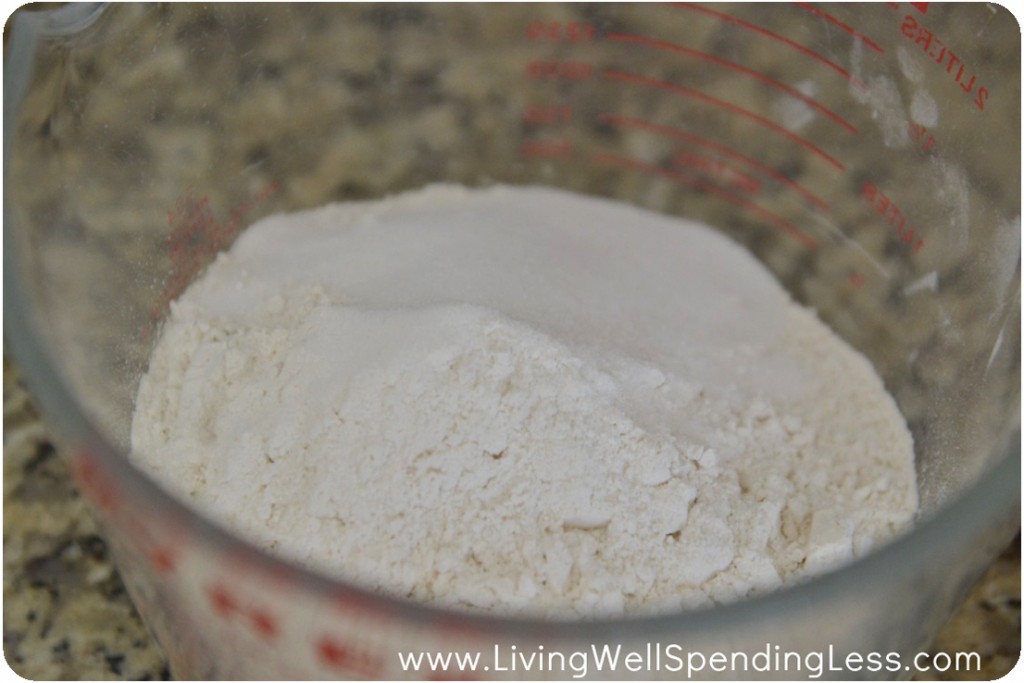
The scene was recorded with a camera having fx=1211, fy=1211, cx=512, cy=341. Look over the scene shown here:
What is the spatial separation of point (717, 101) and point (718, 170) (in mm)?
51

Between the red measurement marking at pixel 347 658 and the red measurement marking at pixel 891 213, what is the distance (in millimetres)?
489

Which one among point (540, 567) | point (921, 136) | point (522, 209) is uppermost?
point (921, 136)

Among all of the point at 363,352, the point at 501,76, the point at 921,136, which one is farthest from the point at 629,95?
the point at 363,352

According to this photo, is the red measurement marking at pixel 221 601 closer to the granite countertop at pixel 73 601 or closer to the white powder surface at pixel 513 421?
the white powder surface at pixel 513 421

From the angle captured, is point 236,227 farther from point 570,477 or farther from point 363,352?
point 570,477

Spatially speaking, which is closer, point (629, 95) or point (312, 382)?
point (312, 382)

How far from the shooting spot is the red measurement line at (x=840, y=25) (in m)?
0.76

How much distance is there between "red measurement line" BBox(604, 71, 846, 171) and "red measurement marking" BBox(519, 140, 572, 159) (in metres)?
0.06

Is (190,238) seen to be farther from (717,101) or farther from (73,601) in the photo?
(717,101)

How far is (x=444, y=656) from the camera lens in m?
0.42

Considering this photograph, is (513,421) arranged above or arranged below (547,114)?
below

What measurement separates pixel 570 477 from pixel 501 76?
1.15 feet

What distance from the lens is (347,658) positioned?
1.43 feet

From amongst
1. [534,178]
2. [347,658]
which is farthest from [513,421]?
[534,178]
